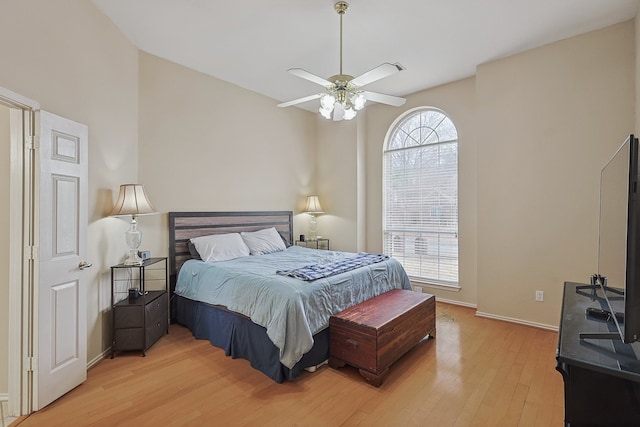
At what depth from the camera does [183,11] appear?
9.23 ft

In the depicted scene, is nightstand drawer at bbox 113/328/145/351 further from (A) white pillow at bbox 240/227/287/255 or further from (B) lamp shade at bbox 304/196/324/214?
(B) lamp shade at bbox 304/196/324/214

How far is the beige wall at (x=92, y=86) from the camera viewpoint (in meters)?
2.07

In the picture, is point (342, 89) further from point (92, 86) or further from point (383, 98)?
point (92, 86)

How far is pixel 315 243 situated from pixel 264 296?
2957mm

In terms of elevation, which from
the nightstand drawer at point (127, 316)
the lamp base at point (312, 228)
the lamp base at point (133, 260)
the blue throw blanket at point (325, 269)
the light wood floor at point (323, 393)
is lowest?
the light wood floor at point (323, 393)

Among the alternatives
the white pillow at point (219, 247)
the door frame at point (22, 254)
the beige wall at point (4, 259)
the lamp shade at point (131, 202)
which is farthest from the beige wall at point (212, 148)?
the door frame at point (22, 254)

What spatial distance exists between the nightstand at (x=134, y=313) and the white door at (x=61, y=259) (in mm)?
374

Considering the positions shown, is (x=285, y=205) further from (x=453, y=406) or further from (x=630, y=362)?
(x=630, y=362)

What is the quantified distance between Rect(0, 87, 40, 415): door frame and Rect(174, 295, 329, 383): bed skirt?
1.37 m

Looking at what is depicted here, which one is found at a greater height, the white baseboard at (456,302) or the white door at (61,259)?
the white door at (61,259)

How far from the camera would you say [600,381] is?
1157 millimetres

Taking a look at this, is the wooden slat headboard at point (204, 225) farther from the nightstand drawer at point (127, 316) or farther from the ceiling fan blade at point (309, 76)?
the ceiling fan blade at point (309, 76)

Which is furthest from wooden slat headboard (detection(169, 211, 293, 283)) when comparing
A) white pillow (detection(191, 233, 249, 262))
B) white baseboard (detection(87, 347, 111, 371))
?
white baseboard (detection(87, 347, 111, 371))

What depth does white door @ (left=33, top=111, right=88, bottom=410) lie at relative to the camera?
2.15 meters
